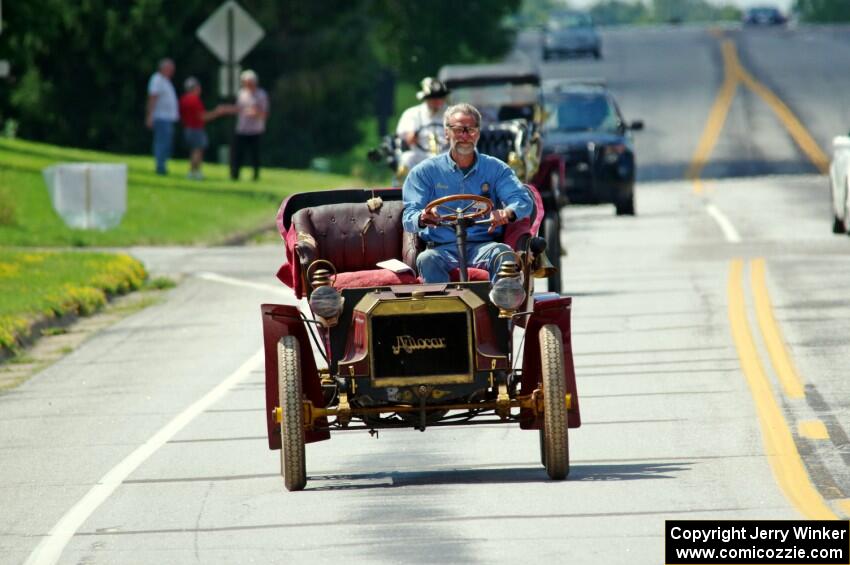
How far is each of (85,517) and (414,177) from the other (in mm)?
2767

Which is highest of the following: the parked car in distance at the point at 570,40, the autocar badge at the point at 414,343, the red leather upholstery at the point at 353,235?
the red leather upholstery at the point at 353,235

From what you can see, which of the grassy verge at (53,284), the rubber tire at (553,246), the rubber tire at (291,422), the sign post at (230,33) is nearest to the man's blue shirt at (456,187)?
the rubber tire at (291,422)

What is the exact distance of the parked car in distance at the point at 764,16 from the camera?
4446 inches

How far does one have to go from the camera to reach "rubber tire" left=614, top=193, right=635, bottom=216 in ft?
109

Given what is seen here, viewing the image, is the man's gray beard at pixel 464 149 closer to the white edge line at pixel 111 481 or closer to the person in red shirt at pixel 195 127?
the white edge line at pixel 111 481

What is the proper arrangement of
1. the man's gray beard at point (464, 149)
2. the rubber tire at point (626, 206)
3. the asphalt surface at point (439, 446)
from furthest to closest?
the rubber tire at point (626, 206) → the man's gray beard at point (464, 149) → the asphalt surface at point (439, 446)

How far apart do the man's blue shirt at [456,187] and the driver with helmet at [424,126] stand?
8.15m

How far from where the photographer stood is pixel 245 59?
5328 cm

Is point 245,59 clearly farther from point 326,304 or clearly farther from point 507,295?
point 507,295

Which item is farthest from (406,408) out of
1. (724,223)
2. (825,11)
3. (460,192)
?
(825,11)

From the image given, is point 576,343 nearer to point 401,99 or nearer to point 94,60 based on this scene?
point 94,60

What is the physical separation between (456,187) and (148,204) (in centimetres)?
2111

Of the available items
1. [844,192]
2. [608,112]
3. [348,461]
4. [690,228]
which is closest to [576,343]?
[348,461]

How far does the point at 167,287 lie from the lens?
23844 millimetres
